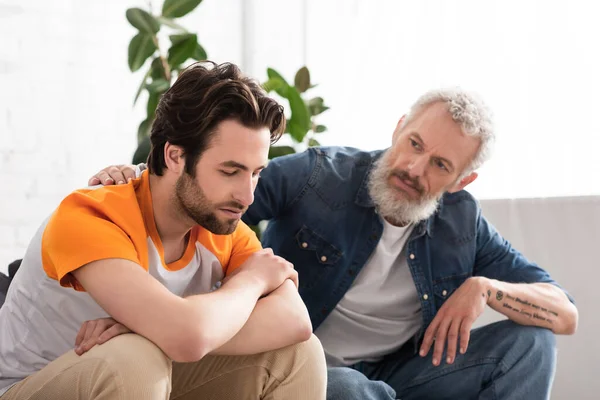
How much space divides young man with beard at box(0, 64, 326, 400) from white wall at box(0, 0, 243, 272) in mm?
1387

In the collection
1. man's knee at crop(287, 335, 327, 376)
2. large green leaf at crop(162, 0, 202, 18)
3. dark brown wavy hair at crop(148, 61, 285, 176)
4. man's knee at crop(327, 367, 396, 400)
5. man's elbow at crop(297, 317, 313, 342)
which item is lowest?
man's knee at crop(327, 367, 396, 400)

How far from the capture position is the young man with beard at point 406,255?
1934 millimetres

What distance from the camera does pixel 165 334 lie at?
120 centimetres

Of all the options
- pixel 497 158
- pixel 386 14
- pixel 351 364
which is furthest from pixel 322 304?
pixel 386 14

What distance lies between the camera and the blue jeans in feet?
6.05

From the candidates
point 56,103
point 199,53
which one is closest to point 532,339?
point 199,53

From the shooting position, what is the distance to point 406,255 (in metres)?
2.05

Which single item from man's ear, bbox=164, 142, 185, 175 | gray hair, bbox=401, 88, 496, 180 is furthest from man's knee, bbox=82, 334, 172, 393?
gray hair, bbox=401, 88, 496, 180

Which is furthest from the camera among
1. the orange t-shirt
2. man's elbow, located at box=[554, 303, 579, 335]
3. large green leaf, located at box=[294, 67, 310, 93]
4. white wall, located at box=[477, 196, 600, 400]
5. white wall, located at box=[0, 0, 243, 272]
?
large green leaf, located at box=[294, 67, 310, 93]

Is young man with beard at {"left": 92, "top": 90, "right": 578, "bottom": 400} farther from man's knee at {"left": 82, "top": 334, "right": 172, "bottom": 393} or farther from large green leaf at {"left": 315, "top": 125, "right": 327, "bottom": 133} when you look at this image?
large green leaf at {"left": 315, "top": 125, "right": 327, "bottom": 133}

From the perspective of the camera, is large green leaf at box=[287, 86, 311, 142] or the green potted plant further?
large green leaf at box=[287, 86, 311, 142]

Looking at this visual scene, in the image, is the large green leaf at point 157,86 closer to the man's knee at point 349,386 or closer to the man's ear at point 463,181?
the man's ear at point 463,181

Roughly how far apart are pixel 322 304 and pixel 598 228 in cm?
97

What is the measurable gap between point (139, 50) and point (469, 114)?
1247 mm
